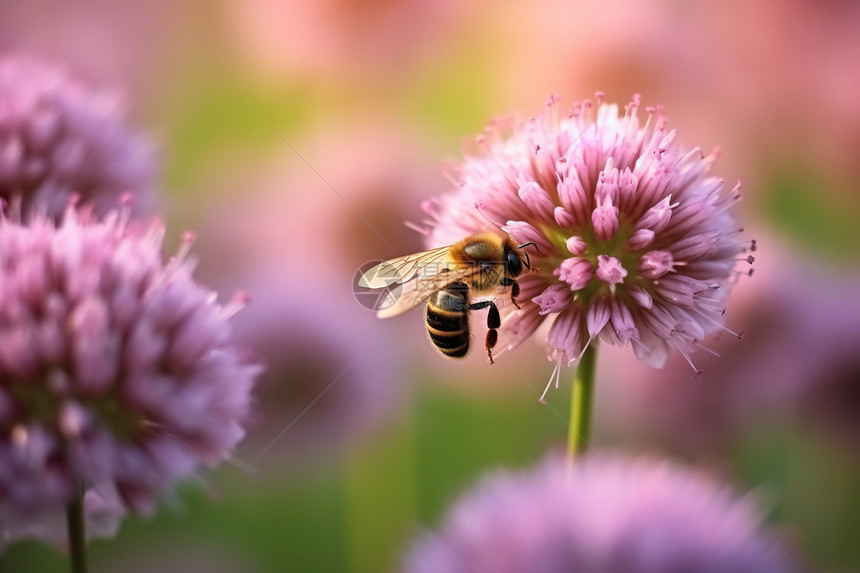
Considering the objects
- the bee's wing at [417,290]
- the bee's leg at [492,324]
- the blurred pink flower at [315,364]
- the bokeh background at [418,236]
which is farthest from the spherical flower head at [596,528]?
the blurred pink flower at [315,364]

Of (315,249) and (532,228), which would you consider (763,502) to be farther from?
(315,249)

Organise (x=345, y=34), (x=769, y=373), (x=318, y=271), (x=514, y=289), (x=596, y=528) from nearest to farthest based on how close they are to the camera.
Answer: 1. (x=596, y=528)
2. (x=514, y=289)
3. (x=769, y=373)
4. (x=318, y=271)
5. (x=345, y=34)

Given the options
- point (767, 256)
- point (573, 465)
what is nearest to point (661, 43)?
point (767, 256)

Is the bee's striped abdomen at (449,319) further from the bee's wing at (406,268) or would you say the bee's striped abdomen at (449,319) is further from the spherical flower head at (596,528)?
the spherical flower head at (596,528)

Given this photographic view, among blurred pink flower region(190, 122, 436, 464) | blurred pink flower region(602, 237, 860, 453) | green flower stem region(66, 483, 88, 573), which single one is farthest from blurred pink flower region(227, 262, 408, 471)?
green flower stem region(66, 483, 88, 573)

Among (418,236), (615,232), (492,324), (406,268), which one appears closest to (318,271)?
(418,236)

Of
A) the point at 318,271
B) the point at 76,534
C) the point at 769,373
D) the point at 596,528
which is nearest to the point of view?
the point at 76,534

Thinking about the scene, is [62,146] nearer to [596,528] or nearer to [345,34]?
[596,528]
